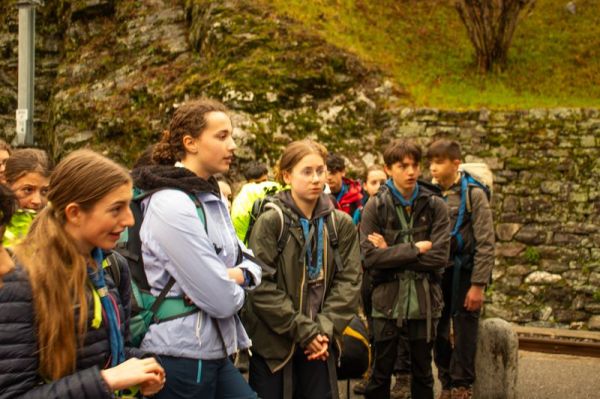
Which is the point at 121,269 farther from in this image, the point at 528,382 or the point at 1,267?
the point at 528,382

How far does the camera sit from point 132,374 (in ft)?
8.70

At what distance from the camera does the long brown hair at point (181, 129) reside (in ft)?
12.9

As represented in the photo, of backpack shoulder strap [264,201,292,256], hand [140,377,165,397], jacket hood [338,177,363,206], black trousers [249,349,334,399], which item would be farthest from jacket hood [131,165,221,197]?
jacket hood [338,177,363,206]

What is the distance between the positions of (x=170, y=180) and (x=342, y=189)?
5.82 meters

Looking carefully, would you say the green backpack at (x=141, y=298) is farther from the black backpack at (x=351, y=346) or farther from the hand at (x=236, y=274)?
the black backpack at (x=351, y=346)

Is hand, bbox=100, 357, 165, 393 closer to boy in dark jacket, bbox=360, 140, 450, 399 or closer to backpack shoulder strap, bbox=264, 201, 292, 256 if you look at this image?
backpack shoulder strap, bbox=264, 201, 292, 256

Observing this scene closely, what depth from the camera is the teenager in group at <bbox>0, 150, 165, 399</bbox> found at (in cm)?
252

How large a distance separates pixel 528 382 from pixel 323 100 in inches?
290

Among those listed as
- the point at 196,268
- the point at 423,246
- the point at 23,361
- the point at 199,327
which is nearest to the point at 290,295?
the point at 199,327

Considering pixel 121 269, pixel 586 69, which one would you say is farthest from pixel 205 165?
pixel 586 69

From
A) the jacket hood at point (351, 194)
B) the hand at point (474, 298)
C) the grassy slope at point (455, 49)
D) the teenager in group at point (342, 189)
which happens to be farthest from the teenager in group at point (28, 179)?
the grassy slope at point (455, 49)

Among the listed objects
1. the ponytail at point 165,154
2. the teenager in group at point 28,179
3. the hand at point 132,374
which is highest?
the ponytail at point 165,154

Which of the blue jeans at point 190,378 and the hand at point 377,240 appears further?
the hand at point 377,240

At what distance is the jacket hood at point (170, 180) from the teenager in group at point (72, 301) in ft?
2.32
